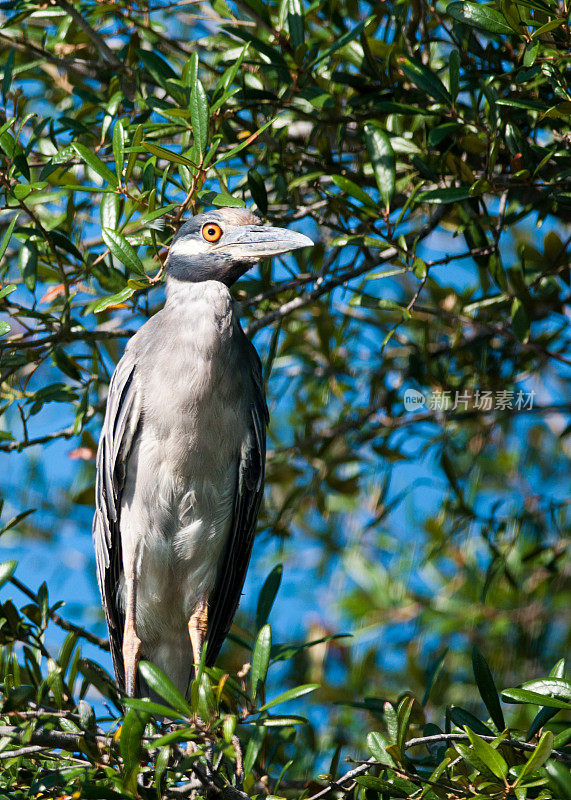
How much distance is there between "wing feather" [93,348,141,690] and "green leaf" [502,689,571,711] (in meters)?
1.95

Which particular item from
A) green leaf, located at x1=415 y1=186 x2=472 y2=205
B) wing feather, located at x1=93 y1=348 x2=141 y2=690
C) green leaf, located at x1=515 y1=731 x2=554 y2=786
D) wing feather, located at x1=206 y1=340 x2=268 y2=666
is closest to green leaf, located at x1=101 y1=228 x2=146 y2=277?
wing feather, located at x1=93 y1=348 x2=141 y2=690

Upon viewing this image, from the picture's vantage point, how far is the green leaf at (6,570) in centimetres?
263

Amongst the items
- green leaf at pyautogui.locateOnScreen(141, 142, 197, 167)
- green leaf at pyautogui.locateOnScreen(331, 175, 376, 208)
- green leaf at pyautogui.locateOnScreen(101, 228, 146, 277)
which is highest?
green leaf at pyautogui.locateOnScreen(141, 142, 197, 167)

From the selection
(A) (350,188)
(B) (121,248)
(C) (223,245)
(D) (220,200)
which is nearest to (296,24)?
(A) (350,188)

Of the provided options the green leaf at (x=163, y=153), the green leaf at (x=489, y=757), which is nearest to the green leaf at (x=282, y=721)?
the green leaf at (x=489, y=757)

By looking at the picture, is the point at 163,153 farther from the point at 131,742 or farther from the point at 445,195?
the point at 131,742

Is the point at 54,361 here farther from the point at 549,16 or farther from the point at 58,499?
the point at 58,499

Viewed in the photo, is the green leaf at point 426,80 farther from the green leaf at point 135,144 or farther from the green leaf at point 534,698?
the green leaf at point 534,698

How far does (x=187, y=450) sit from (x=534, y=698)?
1785 millimetres

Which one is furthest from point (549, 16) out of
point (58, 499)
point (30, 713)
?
point (58, 499)

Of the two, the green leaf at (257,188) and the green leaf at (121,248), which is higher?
the green leaf at (257,188)

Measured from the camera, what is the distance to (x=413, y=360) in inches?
164

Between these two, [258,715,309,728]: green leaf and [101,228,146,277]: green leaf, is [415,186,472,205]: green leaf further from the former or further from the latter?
[258,715,309,728]: green leaf

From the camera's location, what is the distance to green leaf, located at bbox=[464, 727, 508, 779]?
2.19 metres
